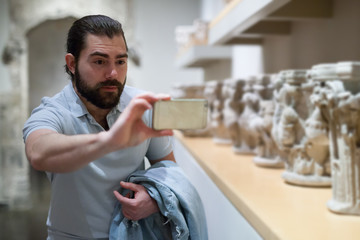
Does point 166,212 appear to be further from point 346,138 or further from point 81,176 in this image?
point 346,138

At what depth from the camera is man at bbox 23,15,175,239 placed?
57 cm

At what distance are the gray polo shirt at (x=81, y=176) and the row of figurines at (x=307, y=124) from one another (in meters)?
0.68

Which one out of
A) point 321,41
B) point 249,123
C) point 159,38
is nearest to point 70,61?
point 249,123

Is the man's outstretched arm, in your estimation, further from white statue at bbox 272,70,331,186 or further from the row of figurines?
white statue at bbox 272,70,331,186

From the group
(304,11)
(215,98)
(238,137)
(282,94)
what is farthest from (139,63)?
(282,94)

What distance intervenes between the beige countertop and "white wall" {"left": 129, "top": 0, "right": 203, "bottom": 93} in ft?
11.6

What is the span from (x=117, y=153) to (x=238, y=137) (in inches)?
72.4

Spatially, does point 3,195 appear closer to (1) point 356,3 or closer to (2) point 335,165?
(2) point 335,165

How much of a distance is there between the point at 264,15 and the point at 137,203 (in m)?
1.25

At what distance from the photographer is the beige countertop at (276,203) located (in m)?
1.12

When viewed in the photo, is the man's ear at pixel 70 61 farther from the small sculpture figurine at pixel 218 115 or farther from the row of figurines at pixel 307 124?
the small sculpture figurine at pixel 218 115

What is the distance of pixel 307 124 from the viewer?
5.22ft

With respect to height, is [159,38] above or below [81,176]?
above

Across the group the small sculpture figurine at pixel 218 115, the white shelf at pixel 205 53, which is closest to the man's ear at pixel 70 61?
the small sculpture figurine at pixel 218 115
